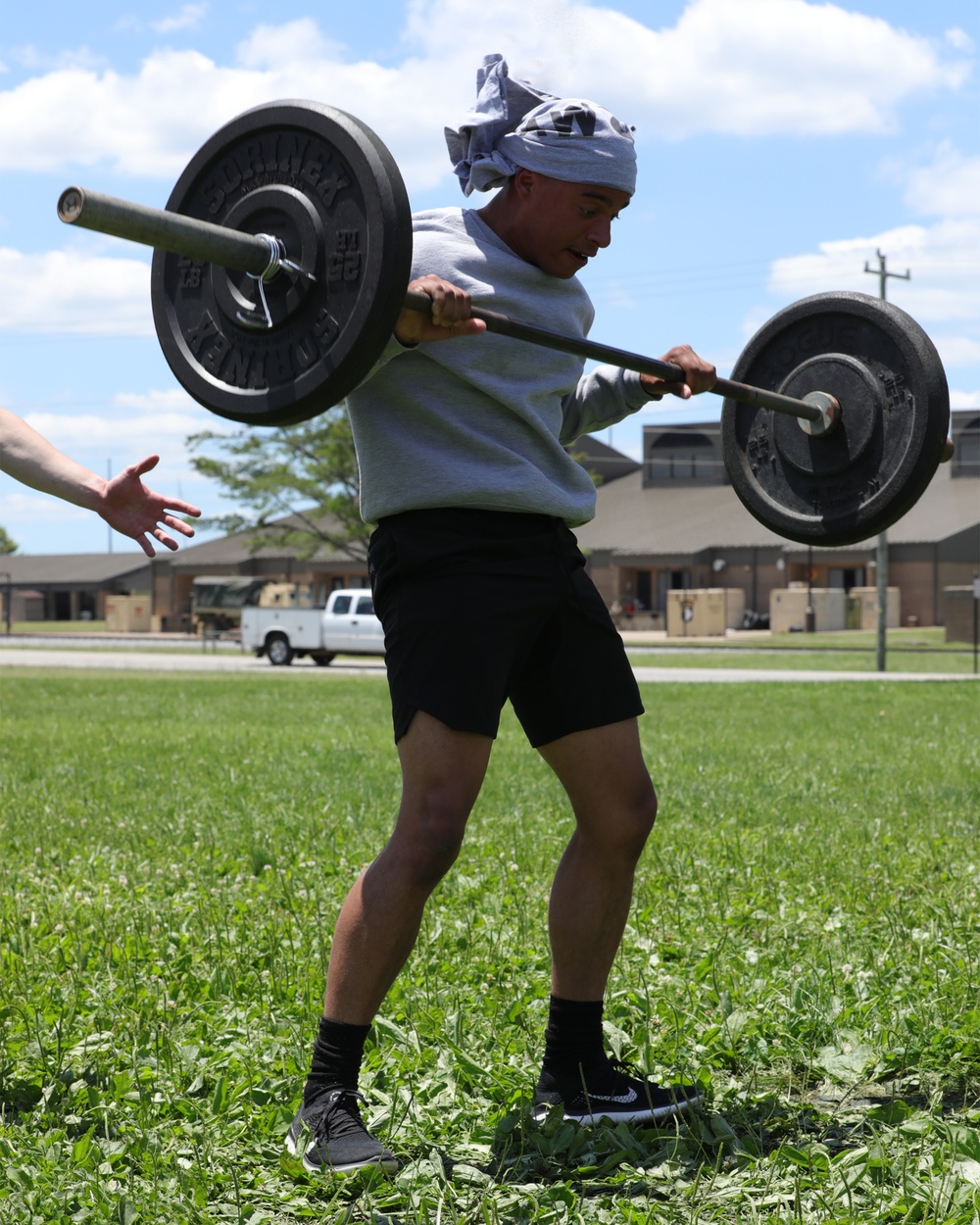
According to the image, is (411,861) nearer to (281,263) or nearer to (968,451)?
(281,263)

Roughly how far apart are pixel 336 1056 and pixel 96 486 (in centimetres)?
133

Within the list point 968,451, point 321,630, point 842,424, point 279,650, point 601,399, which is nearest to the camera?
point 601,399

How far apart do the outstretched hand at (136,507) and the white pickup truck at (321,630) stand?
25.8 meters

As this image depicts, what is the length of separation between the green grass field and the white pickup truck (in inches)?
850

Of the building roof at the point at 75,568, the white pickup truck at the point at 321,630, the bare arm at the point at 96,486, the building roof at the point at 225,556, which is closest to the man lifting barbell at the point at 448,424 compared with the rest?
the bare arm at the point at 96,486

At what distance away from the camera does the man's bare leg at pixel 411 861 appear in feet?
8.73

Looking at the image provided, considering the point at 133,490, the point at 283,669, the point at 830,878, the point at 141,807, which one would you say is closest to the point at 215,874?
the point at 141,807

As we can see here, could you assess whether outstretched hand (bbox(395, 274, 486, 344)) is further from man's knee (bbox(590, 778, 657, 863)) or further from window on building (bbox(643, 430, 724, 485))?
window on building (bbox(643, 430, 724, 485))

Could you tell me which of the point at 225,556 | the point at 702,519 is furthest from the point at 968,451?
the point at 225,556

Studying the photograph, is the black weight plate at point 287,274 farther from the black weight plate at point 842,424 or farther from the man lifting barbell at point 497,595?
the black weight plate at point 842,424

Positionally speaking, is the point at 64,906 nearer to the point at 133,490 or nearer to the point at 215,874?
the point at 215,874

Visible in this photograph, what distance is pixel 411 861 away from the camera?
266cm

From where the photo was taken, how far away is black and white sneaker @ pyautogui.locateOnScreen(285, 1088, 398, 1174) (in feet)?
8.46

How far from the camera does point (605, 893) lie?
2.97 metres
